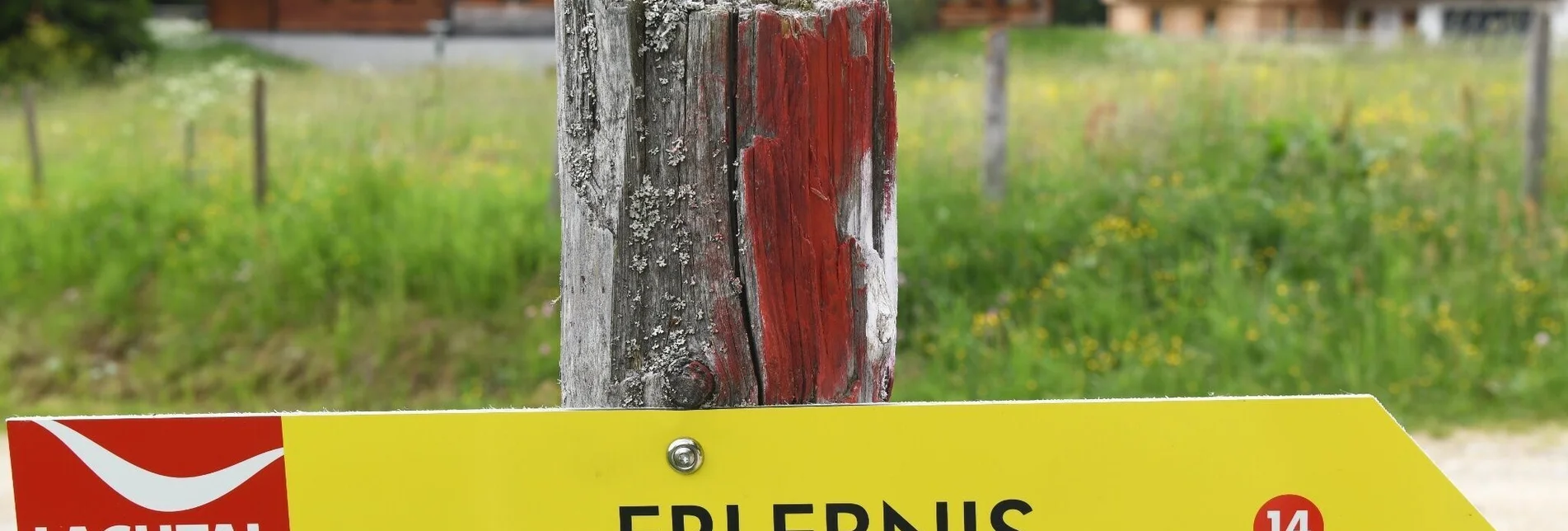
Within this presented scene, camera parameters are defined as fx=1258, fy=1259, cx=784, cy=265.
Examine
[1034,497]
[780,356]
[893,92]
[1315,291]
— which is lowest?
[1315,291]

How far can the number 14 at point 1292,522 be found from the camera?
1.37 m

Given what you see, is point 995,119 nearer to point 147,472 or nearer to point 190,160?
point 190,160

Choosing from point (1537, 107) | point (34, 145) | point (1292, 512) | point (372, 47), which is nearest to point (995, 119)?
point (1537, 107)

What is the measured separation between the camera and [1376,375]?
18.5 ft

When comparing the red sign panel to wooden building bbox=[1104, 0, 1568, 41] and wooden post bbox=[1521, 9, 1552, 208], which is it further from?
wooden building bbox=[1104, 0, 1568, 41]

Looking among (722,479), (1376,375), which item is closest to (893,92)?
(722,479)

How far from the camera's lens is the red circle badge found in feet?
4.48

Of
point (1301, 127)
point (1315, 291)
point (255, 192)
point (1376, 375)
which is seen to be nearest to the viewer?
point (1376, 375)

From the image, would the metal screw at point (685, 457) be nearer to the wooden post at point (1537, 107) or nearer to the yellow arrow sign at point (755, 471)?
the yellow arrow sign at point (755, 471)

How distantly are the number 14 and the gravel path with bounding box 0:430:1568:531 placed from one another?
373cm

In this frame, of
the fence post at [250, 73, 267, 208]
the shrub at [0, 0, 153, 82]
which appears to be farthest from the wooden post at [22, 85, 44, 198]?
the shrub at [0, 0, 153, 82]

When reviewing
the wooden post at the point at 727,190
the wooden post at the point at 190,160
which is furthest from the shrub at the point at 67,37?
the wooden post at the point at 727,190

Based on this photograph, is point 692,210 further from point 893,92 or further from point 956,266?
point 956,266

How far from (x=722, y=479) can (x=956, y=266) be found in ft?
17.2
